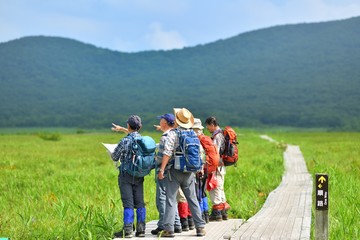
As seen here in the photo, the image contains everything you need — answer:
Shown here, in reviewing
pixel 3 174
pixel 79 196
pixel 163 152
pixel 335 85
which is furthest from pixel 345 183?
pixel 335 85

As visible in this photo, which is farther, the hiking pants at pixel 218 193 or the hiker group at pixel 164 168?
the hiking pants at pixel 218 193

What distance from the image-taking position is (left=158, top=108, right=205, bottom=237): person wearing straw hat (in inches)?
312

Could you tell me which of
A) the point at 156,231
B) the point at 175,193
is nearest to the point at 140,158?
the point at 175,193

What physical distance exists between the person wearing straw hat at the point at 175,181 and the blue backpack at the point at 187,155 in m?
0.08

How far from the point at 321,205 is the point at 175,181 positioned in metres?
1.97

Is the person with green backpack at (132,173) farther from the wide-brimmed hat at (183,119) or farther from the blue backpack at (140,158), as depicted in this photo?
the wide-brimmed hat at (183,119)

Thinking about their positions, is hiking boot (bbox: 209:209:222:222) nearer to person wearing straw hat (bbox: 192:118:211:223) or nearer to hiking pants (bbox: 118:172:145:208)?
person wearing straw hat (bbox: 192:118:211:223)

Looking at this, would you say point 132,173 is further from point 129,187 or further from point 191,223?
point 191,223

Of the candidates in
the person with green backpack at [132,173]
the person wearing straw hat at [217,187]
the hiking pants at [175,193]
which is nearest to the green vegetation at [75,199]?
the person with green backpack at [132,173]

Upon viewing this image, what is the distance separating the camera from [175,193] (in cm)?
809

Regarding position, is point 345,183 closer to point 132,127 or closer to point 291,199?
point 291,199

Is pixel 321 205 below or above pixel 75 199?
above

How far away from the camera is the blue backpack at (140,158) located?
794 cm

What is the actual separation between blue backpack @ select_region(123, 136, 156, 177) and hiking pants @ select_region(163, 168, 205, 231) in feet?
1.11
